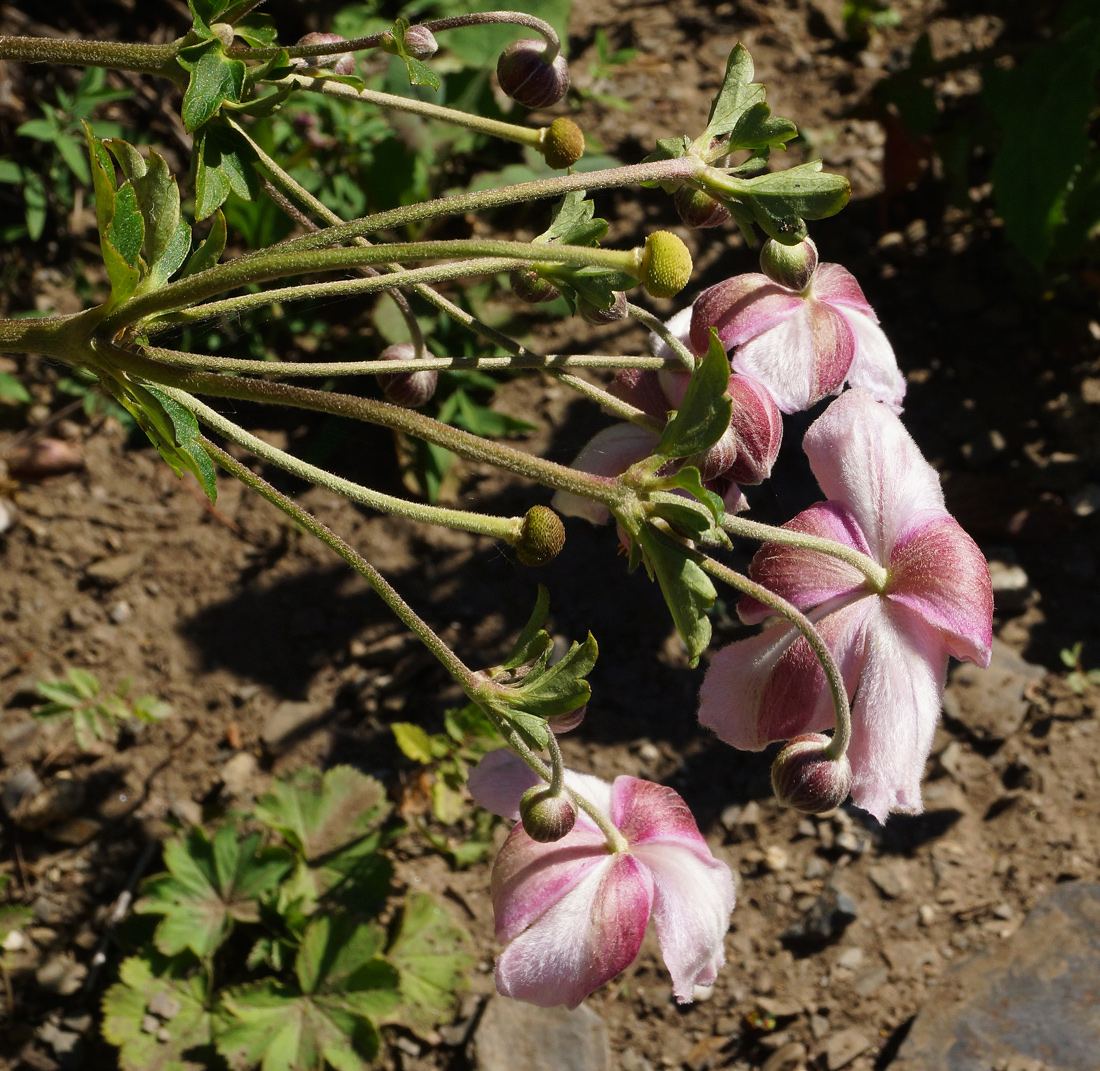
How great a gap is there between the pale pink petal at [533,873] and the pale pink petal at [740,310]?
48 cm

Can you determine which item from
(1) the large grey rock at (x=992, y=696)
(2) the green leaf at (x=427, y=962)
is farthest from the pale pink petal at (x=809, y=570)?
(1) the large grey rock at (x=992, y=696)

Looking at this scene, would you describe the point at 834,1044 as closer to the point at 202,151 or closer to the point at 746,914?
the point at 746,914

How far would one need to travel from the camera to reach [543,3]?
219 centimetres

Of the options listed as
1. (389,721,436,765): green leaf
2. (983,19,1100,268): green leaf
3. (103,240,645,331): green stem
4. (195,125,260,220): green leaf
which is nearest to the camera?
(103,240,645,331): green stem

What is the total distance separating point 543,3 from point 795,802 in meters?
1.85

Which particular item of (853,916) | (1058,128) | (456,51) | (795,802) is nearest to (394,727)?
(853,916)

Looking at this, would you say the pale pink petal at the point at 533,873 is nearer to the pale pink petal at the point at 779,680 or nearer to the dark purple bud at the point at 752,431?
the pale pink petal at the point at 779,680

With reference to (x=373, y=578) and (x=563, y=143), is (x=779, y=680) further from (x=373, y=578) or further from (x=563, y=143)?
(x=563, y=143)

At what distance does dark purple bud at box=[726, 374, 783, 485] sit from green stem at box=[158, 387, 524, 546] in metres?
0.24

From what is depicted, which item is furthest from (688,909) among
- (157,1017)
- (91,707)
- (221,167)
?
(91,707)

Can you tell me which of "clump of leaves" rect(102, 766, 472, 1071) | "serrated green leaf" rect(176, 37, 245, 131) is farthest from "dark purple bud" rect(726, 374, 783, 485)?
"clump of leaves" rect(102, 766, 472, 1071)

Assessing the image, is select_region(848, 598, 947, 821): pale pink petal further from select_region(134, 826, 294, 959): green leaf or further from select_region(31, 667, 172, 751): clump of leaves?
select_region(31, 667, 172, 751): clump of leaves

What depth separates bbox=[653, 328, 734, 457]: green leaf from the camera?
0.71m

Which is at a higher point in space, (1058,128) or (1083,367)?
(1058,128)
